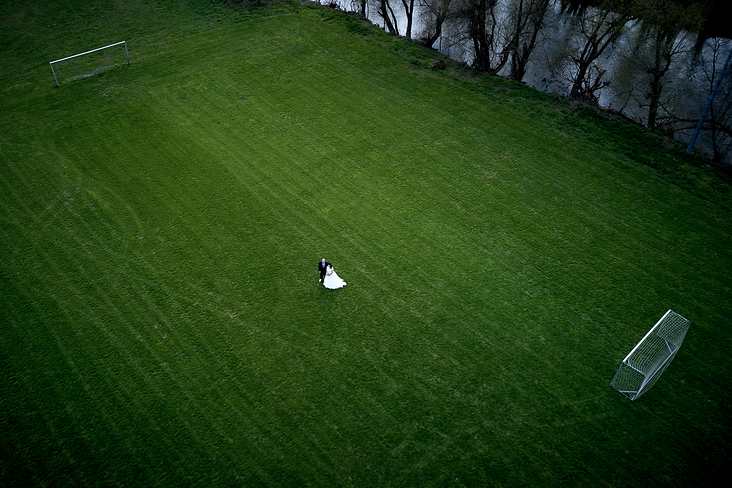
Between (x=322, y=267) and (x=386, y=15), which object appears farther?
(x=386, y=15)

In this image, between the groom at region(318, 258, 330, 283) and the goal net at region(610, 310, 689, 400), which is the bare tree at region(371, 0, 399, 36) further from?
the goal net at region(610, 310, 689, 400)

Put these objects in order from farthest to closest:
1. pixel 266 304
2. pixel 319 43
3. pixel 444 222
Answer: pixel 319 43 → pixel 444 222 → pixel 266 304

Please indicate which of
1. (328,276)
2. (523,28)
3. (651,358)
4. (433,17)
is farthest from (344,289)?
(433,17)

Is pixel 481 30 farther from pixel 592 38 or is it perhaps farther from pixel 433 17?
pixel 433 17

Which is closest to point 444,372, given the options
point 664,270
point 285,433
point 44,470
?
point 285,433

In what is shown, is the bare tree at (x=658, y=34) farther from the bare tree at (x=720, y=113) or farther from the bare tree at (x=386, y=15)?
the bare tree at (x=386, y=15)

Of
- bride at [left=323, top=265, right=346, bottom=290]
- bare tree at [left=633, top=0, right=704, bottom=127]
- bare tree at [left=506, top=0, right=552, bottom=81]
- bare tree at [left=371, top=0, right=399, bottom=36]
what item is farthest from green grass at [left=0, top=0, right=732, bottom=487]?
bare tree at [left=371, top=0, right=399, bottom=36]

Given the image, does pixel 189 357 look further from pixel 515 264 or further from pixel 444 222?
pixel 515 264
